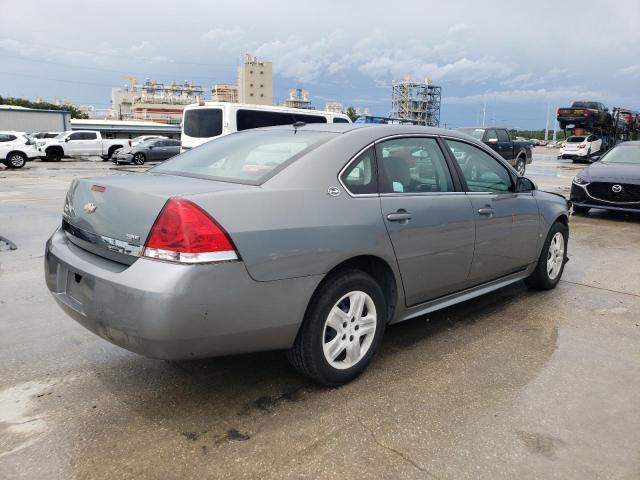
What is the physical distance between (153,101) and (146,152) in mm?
115054

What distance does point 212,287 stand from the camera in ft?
8.39

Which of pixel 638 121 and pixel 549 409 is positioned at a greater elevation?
pixel 638 121

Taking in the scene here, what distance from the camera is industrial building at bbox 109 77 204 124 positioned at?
127875 millimetres

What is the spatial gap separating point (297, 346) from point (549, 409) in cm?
141

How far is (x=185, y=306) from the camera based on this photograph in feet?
8.24

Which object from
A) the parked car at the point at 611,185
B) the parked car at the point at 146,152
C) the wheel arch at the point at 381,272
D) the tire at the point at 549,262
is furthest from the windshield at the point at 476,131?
the wheel arch at the point at 381,272

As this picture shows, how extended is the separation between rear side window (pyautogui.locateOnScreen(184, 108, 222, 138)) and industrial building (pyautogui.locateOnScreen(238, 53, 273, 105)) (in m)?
129

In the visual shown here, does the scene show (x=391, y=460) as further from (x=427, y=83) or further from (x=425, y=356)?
(x=427, y=83)

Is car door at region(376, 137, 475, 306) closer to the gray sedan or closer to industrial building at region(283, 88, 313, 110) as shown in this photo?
the gray sedan

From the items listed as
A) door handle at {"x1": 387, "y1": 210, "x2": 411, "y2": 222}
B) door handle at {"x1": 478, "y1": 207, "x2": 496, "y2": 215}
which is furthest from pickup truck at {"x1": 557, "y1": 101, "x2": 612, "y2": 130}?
door handle at {"x1": 387, "y1": 210, "x2": 411, "y2": 222}

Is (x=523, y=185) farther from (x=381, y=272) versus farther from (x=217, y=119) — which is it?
(x=217, y=119)

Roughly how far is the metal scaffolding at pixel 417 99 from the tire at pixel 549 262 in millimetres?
103943

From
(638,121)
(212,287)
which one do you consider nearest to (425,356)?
(212,287)

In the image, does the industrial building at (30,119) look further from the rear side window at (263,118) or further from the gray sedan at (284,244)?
the gray sedan at (284,244)
